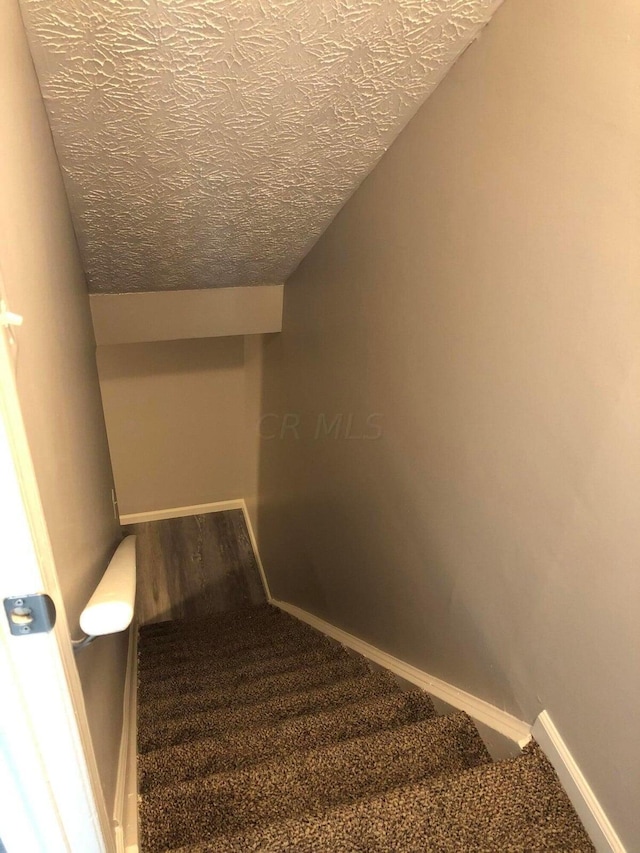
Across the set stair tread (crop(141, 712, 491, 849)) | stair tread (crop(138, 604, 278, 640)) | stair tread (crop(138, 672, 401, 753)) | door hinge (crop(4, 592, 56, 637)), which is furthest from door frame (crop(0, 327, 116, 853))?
stair tread (crop(138, 604, 278, 640))

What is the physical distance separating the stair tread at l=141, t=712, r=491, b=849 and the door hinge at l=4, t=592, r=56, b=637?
0.70 m

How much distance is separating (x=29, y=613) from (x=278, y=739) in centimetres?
98

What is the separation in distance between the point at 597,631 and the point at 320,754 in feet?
2.21

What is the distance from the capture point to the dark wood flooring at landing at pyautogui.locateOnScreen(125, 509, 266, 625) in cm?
388

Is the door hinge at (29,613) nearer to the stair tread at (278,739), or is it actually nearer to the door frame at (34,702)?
the door frame at (34,702)

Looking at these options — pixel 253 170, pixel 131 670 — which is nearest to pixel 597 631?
pixel 253 170

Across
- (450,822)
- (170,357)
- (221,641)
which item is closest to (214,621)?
(221,641)

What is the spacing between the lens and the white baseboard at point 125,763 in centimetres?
108

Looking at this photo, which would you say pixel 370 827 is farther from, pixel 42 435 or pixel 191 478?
pixel 191 478

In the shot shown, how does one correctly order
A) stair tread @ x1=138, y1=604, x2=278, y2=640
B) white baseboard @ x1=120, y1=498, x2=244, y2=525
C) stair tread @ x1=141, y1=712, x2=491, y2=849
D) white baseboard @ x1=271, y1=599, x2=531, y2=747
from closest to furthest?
stair tread @ x1=141, y1=712, x2=491, y2=849, white baseboard @ x1=271, y1=599, x2=531, y2=747, stair tread @ x1=138, y1=604, x2=278, y2=640, white baseboard @ x1=120, y1=498, x2=244, y2=525

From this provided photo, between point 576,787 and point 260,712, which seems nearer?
point 576,787

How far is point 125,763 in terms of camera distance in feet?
4.30

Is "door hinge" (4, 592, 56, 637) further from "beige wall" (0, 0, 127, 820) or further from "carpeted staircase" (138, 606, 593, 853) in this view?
"carpeted staircase" (138, 606, 593, 853)

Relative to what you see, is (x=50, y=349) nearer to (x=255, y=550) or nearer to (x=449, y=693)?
(x=449, y=693)
